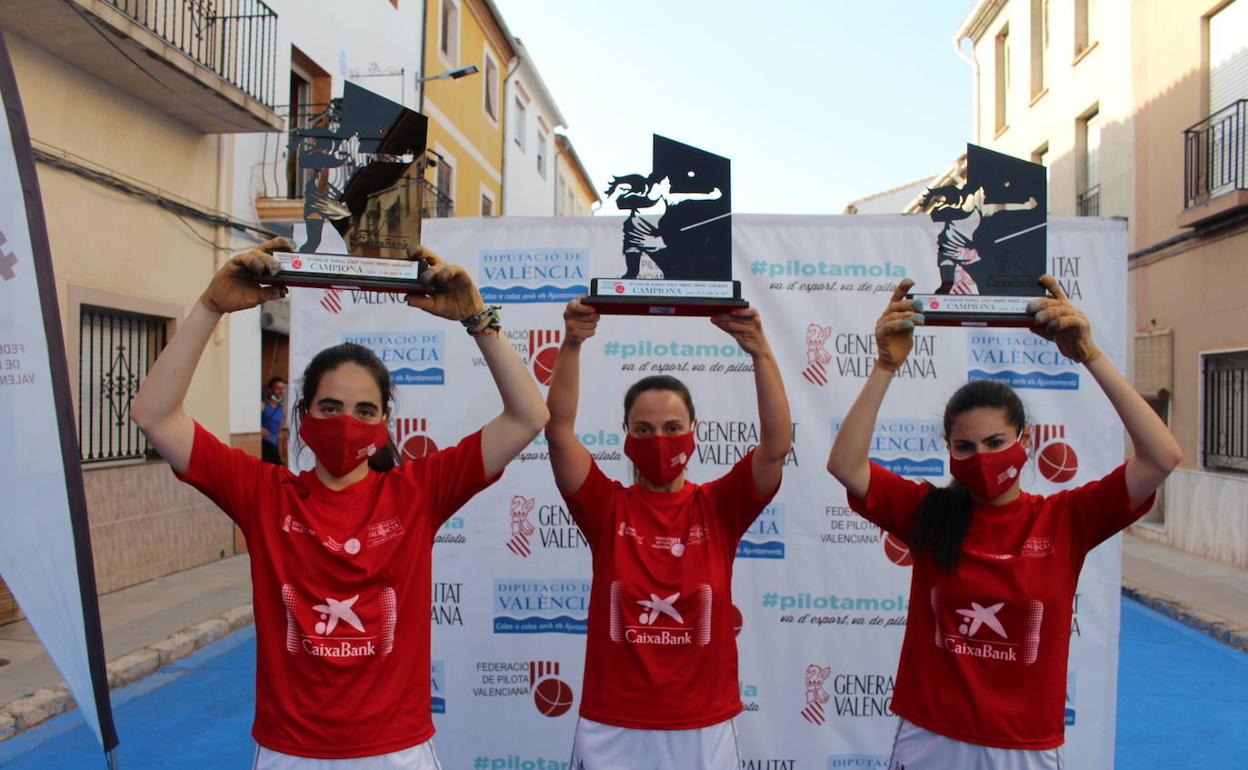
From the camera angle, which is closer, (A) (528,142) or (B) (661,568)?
(B) (661,568)

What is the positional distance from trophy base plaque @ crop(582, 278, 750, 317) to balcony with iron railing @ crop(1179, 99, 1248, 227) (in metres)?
9.56

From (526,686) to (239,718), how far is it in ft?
7.16

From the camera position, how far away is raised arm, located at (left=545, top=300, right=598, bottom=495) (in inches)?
106

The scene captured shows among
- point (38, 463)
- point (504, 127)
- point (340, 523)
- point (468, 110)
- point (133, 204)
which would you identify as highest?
point (504, 127)

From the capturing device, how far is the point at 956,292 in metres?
2.63

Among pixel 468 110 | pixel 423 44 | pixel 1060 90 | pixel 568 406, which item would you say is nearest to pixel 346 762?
pixel 568 406

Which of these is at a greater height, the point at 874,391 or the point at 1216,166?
the point at 1216,166

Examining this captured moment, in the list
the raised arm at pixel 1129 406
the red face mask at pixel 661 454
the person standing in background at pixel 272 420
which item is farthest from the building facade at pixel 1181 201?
the person standing in background at pixel 272 420

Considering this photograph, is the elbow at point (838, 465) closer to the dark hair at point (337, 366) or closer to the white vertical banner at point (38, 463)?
the dark hair at point (337, 366)

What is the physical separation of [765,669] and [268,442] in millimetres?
8110

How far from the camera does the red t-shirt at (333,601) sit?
7.22 ft

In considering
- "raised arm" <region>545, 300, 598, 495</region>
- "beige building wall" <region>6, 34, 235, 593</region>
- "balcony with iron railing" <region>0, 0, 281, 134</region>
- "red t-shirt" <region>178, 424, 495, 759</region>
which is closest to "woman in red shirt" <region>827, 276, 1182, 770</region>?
"raised arm" <region>545, 300, 598, 495</region>

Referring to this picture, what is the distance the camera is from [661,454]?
2.70 metres

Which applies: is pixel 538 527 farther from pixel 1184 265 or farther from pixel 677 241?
pixel 1184 265
